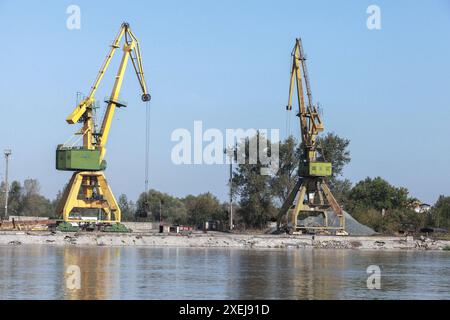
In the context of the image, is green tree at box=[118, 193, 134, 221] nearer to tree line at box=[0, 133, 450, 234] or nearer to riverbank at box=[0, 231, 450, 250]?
tree line at box=[0, 133, 450, 234]

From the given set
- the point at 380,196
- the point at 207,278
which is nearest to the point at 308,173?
the point at 380,196

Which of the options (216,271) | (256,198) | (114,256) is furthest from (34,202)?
(216,271)

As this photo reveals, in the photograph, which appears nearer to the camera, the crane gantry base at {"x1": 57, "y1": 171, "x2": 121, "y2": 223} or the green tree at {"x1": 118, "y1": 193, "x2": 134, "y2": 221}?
the crane gantry base at {"x1": 57, "y1": 171, "x2": 121, "y2": 223}

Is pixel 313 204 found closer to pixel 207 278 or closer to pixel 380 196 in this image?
pixel 380 196

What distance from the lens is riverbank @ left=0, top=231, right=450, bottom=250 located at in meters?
70.8

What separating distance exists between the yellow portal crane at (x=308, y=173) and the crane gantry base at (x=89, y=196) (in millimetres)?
19938

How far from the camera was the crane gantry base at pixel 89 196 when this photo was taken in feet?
261

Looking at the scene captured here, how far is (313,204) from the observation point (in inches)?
3565

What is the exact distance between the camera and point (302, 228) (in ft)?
291

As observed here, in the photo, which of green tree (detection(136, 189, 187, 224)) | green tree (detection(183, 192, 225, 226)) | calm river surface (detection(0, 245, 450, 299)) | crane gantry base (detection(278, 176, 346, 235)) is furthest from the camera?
green tree (detection(136, 189, 187, 224))

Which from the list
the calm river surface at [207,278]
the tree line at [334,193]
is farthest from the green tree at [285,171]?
the calm river surface at [207,278]

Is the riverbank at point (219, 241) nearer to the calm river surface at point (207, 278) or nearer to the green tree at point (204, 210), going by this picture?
the calm river surface at point (207, 278)

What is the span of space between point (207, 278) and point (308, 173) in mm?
52184

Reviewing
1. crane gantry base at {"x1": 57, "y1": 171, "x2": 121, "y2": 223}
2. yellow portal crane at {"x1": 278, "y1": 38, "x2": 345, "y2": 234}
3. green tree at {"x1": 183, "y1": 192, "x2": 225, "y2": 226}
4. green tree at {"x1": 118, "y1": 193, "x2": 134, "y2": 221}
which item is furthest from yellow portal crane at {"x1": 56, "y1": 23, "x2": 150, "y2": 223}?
green tree at {"x1": 118, "y1": 193, "x2": 134, "y2": 221}
